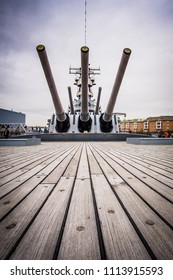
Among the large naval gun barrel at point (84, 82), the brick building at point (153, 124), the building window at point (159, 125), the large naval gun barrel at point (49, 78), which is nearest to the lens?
the large naval gun barrel at point (84, 82)

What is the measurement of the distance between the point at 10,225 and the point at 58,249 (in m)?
0.33

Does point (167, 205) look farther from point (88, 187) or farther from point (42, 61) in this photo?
point (42, 61)

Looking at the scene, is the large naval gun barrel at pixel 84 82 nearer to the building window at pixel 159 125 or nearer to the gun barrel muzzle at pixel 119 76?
the gun barrel muzzle at pixel 119 76

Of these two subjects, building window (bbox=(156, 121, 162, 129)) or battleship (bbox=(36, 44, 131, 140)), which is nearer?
battleship (bbox=(36, 44, 131, 140))

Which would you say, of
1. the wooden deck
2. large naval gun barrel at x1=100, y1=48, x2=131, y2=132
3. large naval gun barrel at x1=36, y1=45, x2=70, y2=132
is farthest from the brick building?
the wooden deck

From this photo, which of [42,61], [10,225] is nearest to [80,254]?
[10,225]

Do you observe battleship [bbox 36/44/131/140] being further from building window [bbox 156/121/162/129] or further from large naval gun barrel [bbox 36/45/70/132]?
building window [bbox 156/121/162/129]

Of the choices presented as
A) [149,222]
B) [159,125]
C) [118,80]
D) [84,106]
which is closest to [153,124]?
[159,125]

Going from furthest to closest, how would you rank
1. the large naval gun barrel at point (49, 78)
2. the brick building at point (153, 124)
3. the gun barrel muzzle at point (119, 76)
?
1. the brick building at point (153, 124)
2. the gun barrel muzzle at point (119, 76)
3. the large naval gun barrel at point (49, 78)

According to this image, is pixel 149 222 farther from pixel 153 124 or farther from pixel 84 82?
pixel 153 124

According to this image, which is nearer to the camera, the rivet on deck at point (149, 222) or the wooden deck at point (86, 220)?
the wooden deck at point (86, 220)

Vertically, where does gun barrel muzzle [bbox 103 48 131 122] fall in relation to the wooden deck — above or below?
above

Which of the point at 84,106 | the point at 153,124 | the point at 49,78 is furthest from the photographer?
the point at 153,124

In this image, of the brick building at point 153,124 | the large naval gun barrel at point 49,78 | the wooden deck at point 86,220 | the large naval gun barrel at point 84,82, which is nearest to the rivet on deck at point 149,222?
the wooden deck at point 86,220
